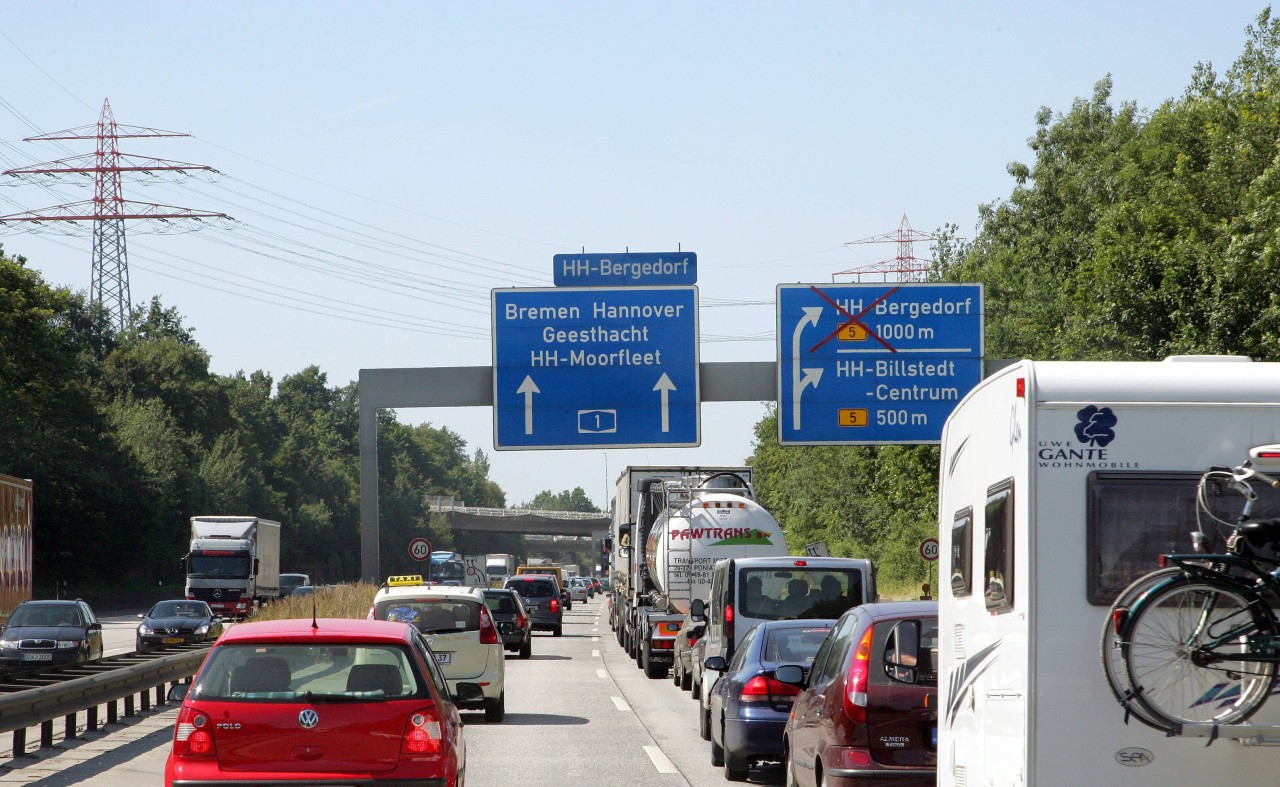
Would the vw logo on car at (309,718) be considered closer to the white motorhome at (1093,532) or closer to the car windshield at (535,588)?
the white motorhome at (1093,532)

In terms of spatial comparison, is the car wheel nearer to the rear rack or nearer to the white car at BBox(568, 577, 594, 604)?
the rear rack

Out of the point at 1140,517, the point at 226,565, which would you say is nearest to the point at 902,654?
the point at 1140,517

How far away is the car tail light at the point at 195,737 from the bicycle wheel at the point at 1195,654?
5244mm

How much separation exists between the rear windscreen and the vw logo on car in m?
10.4

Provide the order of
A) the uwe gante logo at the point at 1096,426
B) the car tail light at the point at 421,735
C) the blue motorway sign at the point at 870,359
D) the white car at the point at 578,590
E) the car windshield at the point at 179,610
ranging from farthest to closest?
the white car at the point at 578,590 < the car windshield at the point at 179,610 < the blue motorway sign at the point at 870,359 < the car tail light at the point at 421,735 < the uwe gante logo at the point at 1096,426

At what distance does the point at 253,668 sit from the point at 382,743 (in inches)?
36.1

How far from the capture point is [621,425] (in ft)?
89.4

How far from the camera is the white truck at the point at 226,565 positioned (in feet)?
174

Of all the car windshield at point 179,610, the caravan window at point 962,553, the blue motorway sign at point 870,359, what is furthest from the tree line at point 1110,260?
the caravan window at point 962,553

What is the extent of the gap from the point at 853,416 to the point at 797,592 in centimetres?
833

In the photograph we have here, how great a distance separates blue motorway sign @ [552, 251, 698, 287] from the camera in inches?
1097

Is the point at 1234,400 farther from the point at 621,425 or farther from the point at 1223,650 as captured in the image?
the point at 621,425

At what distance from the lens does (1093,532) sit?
676 centimetres

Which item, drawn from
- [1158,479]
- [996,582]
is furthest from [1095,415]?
[996,582]
